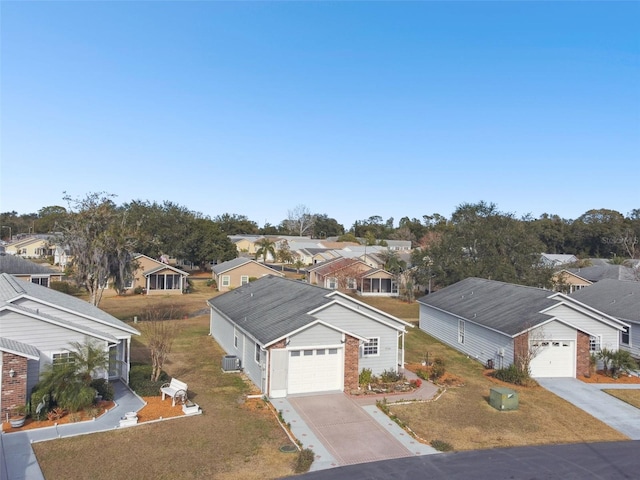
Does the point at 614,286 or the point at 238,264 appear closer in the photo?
the point at 614,286

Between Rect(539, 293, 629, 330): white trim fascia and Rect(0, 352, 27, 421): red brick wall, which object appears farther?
Rect(539, 293, 629, 330): white trim fascia

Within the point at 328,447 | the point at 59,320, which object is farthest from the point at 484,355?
the point at 59,320

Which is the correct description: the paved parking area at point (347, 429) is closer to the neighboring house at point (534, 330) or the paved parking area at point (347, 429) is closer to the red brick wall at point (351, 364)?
the red brick wall at point (351, 364)

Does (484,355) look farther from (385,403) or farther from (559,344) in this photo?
(385,403)

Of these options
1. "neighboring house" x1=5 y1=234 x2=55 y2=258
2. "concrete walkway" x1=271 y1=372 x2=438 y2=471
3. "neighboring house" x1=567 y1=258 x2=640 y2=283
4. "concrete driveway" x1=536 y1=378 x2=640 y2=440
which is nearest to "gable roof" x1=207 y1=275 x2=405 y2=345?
"concrete walkway" x1=271 y1=372 x2=438 y2=471

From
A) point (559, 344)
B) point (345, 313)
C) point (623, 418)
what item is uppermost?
point (345, 313)

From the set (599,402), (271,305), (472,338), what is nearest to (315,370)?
(271,305)

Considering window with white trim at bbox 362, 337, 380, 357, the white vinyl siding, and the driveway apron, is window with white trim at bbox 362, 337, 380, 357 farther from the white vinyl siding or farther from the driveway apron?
the white vinyl siding
